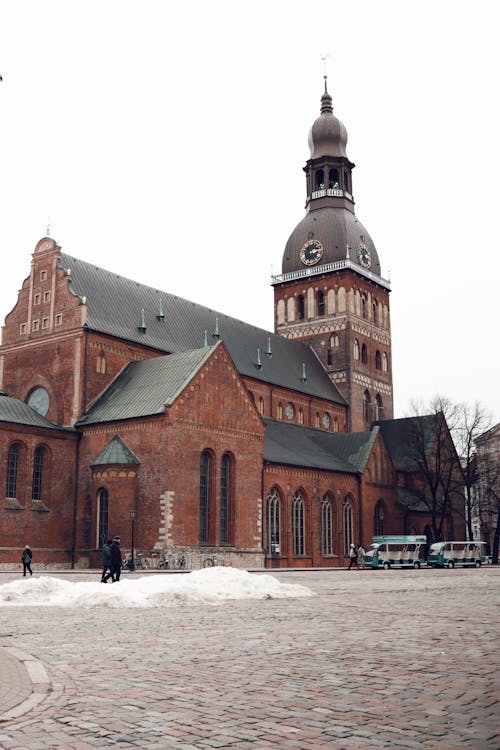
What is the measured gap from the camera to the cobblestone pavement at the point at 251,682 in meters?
7.56

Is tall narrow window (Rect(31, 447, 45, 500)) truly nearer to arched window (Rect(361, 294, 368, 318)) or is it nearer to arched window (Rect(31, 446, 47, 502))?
arched window (Rect(31, 446, 47, 502))

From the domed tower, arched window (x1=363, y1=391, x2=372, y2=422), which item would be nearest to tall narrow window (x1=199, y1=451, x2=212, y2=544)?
the domed tower

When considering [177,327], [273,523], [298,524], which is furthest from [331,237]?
[273,523]

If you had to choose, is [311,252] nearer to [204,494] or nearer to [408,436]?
[408,436]

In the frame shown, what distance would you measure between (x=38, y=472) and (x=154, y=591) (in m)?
31.3

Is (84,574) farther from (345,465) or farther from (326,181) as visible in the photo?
(326,181)

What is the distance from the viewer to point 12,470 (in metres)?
49.7

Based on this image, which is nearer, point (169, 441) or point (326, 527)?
point (169, 441)

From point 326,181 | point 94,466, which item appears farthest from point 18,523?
point 326,181

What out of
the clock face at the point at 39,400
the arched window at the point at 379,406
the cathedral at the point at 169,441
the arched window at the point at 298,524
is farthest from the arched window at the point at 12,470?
the arched window at the point at 379,406

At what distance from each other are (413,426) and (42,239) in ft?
124

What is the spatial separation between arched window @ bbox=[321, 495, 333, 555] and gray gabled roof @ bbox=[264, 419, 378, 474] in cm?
279

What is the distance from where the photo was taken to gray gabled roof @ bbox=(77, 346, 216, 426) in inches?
1971

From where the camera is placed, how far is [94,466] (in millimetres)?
50125
